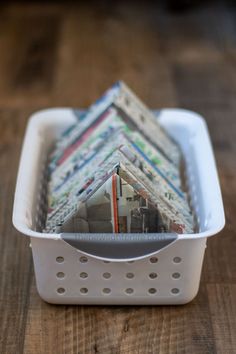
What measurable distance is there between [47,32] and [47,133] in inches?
34.3

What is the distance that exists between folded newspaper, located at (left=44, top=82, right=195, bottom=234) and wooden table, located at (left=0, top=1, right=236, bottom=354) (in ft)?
0.52

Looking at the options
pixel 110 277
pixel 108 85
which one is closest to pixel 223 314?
pixel 110 277

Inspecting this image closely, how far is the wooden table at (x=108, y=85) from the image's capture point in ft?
3.42

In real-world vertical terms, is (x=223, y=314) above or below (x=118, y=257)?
below

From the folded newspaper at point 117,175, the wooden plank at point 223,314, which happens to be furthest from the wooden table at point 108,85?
the folded newspaper at point 117,175

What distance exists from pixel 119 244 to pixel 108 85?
96cm

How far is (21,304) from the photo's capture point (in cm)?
110

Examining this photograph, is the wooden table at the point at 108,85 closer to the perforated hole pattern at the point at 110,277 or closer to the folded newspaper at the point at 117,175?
the perforated hole pattern at the point at 110,277

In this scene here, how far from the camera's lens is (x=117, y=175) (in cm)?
96

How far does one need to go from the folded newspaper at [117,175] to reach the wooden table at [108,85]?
6.3 inches

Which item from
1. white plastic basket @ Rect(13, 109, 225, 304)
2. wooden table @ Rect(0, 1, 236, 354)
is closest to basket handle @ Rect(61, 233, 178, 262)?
white plastic basket @ Rect(13, 109, 225, 304)

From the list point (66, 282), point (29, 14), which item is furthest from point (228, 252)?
point (29, 14)

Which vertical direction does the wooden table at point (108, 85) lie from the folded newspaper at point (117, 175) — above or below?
below

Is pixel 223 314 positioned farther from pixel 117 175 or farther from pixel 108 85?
pixel 108 85
